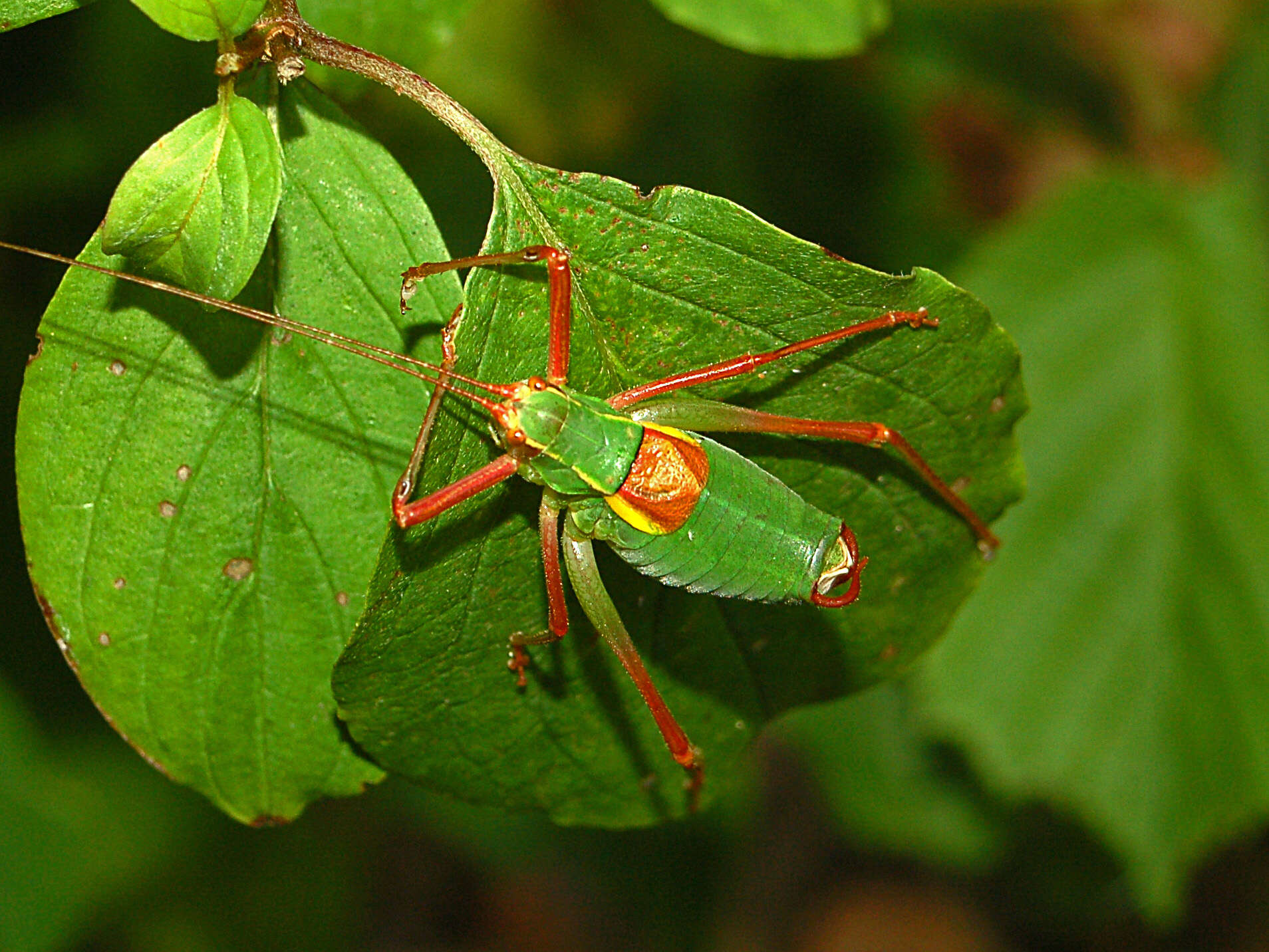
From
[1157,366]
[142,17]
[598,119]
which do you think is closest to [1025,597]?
[1157,366]

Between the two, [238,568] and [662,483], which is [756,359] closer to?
[662,483]

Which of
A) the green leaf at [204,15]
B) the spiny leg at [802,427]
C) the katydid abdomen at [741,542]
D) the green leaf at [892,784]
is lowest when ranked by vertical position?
the green leaf at [892,784]

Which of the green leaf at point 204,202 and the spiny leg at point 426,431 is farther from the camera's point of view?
the spiny leg at point 426,431

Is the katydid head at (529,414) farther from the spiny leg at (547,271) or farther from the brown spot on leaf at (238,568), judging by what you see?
the brown spot on leaf at (238,568)

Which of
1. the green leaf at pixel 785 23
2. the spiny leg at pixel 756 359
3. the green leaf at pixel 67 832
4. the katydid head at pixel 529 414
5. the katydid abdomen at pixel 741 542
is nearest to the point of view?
the spiny leg at pixel 756 359

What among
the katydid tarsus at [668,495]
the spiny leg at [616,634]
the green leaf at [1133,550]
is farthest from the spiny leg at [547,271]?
the green leaf at [1133,550]

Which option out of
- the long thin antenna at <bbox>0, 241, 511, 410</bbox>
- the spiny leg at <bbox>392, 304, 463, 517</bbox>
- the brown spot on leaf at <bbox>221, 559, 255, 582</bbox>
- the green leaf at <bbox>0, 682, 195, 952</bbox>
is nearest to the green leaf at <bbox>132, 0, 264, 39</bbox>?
the long thin antenna at <bbox>0, 241, 511, 410</bbox>

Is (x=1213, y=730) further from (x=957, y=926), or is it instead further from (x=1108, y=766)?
(x=957, y=926)

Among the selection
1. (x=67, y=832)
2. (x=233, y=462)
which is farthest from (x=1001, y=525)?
(x=67, y=832)
